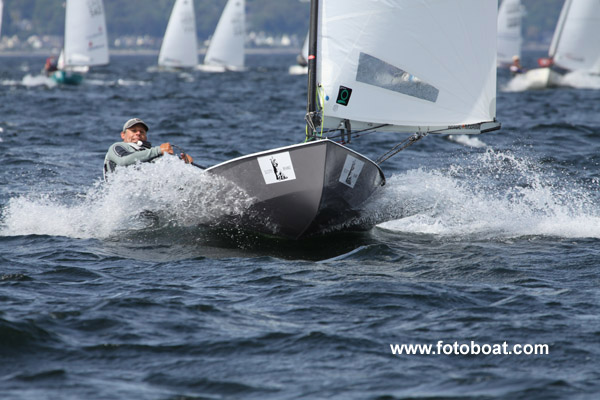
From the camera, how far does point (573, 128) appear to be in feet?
68.5

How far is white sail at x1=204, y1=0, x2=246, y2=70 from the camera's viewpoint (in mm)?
59625

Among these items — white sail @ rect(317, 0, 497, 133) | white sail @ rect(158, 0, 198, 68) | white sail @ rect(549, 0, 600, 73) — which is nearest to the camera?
white sail @ rect(317, 0, 497, 133)

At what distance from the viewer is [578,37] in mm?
39781

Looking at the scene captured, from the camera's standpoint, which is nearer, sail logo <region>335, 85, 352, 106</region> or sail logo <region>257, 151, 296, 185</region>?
sail logo <region>257, 151, 296, 185</region>

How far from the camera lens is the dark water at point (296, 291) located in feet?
17.3

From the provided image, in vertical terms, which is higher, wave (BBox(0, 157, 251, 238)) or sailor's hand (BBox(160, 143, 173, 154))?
sailor's hand (BBox(160, 143, 173, 154))

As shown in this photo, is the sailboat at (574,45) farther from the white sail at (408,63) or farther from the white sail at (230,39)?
the white sail at (408,63)

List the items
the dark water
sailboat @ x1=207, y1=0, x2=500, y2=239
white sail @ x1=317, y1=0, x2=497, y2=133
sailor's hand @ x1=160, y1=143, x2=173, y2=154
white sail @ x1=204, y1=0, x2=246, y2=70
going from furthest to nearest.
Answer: white sail @ x1=204, y1=0, x2=246, y2=70 → white sail @ x1=317, y1=0, x2=497, y2=133 → sailor's hand @ x1=160, y1=143, x2=173, y2=154 → sailboat @ x1=207, y1=0, x2=500, y2=239 → the dark water

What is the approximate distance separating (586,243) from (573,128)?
12.8 m

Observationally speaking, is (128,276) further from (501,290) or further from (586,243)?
(586,243)

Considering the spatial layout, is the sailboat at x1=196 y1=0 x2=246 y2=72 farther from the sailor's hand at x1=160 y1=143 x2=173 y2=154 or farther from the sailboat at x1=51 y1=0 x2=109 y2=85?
the sailor's hand at x1=160 y1=143 x2=173 y2=154

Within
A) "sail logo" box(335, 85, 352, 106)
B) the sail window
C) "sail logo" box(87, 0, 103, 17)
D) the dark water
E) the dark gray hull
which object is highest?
"sail logo" box(87, 0, 103, 17)

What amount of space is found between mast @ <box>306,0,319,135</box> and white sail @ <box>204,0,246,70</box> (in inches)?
2014

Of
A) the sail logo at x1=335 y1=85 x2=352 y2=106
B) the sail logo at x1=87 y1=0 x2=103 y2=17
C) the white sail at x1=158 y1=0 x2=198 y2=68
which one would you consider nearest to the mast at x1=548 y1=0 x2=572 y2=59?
the sail logo at x1=87 y1=0 x2=103 y2=17
